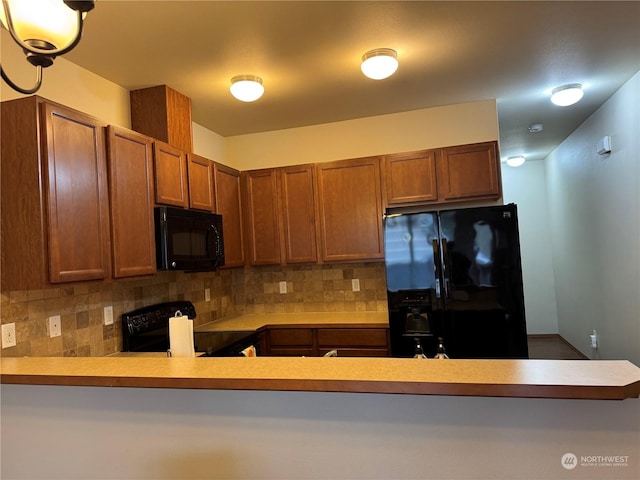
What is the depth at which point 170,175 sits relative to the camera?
268 centimetres

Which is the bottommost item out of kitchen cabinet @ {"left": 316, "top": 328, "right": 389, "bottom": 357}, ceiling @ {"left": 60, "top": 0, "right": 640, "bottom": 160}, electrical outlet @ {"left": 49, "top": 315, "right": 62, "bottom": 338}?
kitchen cabinet @ {"left": 316, "top": 328, "right": 389, "bottom": 357}

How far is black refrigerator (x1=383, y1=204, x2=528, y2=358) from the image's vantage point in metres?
2.74

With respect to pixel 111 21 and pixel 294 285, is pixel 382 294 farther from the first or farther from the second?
pixel 111 21

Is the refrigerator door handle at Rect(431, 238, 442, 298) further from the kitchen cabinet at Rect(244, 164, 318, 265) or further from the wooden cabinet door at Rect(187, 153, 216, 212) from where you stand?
the wooden cabinet door at Rect(187, 153, 216, 212)

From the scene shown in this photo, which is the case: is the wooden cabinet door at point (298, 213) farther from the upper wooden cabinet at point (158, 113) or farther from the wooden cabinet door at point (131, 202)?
the wooden cabinet door at point (131, 202)

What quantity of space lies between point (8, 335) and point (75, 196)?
727 mm

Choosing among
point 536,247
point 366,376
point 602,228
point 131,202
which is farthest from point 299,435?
point 536,247

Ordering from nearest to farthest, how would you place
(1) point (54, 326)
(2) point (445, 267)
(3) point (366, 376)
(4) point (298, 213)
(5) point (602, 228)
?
(3) point (366, 376), (1) point (54, 326), (2) point (445, 267), (4) point (298, 213), (5) point (602, 228)

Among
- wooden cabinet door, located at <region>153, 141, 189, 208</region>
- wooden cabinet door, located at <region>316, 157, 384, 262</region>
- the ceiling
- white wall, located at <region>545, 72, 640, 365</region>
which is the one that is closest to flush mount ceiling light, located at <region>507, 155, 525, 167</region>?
white wall, located at <region>545, 72, 640, 365</region>

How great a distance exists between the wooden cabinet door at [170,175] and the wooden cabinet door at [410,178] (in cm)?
164

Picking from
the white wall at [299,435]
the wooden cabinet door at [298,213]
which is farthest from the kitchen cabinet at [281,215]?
the white wall at [299,435]

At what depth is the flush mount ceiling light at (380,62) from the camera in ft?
7.66

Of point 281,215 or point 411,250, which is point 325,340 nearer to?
point 411,250

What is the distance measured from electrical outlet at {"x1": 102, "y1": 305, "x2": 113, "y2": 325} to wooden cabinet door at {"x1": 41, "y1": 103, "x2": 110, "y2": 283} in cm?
47
